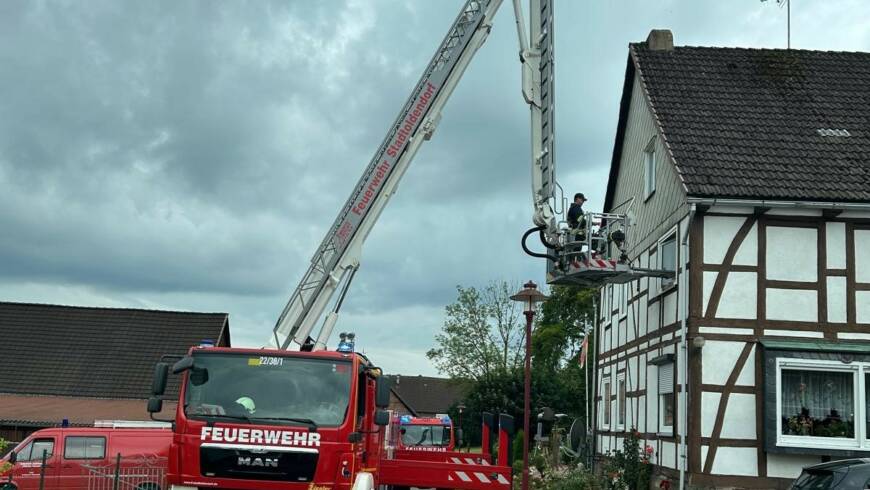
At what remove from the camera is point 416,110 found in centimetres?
1689

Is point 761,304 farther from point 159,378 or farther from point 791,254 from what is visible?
point 159,378

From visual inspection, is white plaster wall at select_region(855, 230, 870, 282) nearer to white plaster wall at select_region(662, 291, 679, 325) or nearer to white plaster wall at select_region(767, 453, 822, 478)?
white plaster wall at select_region(662, 291, 679, 325)

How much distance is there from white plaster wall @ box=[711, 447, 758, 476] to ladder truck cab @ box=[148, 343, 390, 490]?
758cm

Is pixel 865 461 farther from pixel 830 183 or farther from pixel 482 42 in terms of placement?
pixel 482 42

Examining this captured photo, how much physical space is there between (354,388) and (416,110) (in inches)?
252

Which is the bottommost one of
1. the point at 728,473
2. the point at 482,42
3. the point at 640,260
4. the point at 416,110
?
the point at 728,473

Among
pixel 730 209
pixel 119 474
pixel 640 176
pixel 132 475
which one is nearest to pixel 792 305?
pixel 730 209

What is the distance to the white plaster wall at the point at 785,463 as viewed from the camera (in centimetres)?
1719

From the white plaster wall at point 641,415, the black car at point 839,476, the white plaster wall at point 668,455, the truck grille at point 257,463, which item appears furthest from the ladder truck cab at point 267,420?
the white plaster wall at point 641,415

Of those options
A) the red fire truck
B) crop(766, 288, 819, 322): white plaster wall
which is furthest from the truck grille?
crop(766, 288, 819, 322): white plaster wall

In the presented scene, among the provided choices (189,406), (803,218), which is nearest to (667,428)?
(803,218)

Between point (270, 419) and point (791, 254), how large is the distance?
10441 millimetres

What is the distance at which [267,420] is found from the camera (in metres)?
11.5

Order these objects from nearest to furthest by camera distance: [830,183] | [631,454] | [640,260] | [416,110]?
[416,110] < [830,183] < [631,454] < [640,260]
